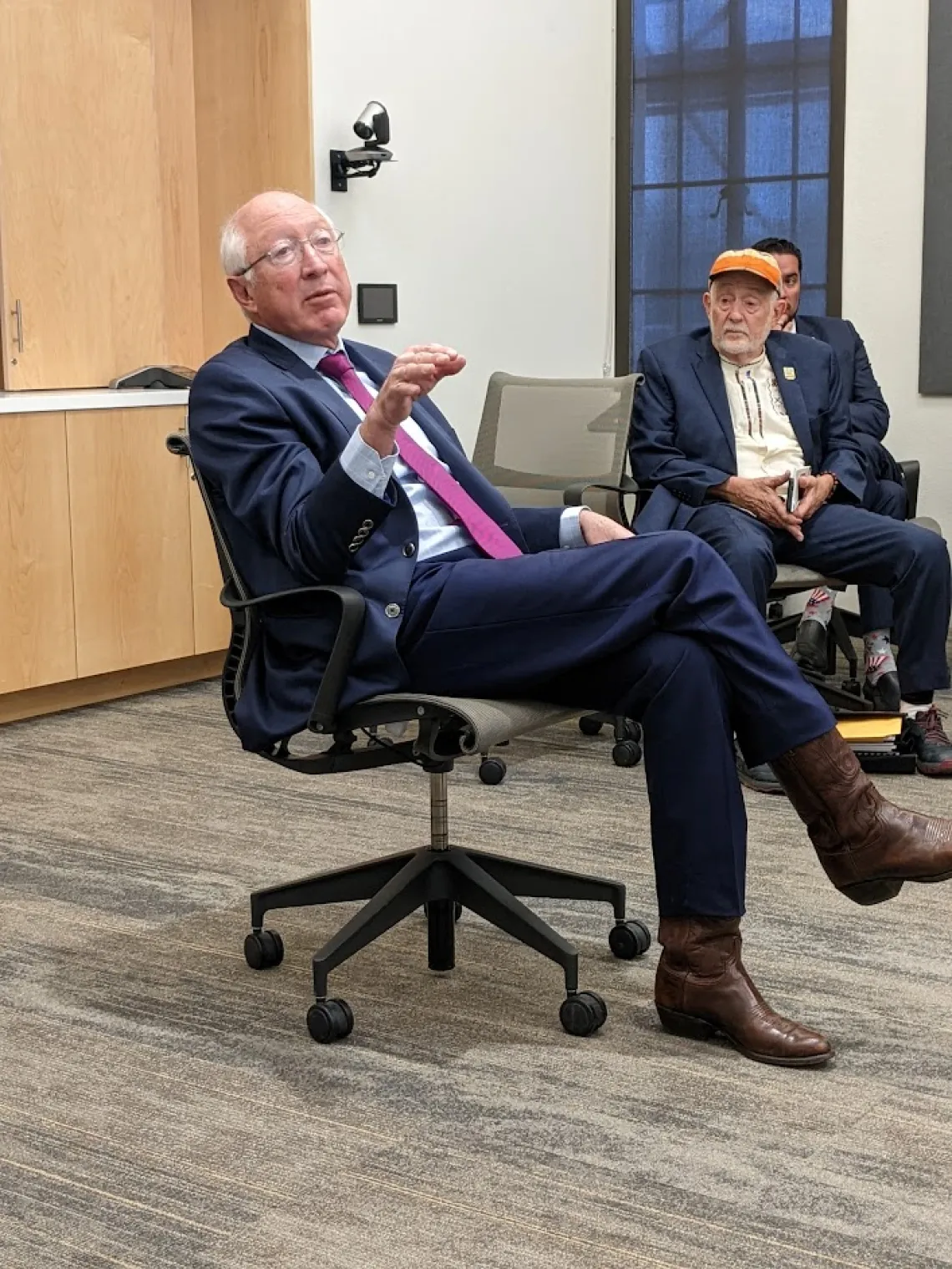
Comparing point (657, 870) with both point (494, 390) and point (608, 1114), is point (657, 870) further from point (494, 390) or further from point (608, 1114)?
point (494, 390)

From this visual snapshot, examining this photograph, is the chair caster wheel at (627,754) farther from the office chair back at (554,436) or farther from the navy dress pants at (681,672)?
the navy dress pants at (681,672)

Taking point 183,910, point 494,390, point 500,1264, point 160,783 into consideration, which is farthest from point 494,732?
point 494,390

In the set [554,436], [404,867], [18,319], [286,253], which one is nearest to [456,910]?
[404,867]

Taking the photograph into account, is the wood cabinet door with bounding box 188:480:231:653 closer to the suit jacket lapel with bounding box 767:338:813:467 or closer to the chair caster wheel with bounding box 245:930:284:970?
the suit jacket lapel with bounding box 767:338:813:467

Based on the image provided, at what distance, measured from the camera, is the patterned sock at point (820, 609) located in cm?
508

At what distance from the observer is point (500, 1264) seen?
1.87 m

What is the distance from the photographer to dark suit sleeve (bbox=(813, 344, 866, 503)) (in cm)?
457

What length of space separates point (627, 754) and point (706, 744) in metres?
1.81

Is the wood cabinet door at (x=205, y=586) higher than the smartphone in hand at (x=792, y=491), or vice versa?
the smartphone in hand at (x=792, y=491)

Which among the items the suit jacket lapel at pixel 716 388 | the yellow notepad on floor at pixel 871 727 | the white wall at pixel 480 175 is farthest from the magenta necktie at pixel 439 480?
the white wall at pixel 480 175

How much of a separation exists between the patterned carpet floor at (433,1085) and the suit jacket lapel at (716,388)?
1.33 metres

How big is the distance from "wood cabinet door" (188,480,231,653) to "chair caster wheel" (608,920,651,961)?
2625mm

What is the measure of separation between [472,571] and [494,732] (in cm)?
30

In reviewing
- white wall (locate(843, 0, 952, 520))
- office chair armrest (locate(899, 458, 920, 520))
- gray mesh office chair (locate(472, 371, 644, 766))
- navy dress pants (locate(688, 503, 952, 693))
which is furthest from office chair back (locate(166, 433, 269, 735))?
white wall (locate(843, 0, 952, 520))
